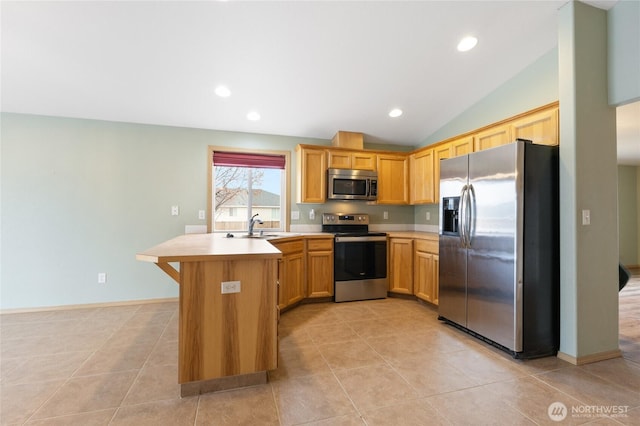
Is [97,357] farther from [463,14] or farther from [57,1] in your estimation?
[463,14]

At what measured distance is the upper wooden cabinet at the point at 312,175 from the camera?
3.92 meters

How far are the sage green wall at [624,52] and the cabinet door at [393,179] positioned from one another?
2309 millimetres

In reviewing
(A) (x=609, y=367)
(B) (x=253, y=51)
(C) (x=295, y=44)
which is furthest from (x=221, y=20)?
(A) (x=609, y=367)

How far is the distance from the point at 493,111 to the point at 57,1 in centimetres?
422

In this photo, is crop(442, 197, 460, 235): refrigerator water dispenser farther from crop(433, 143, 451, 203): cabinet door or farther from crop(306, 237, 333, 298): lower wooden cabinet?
crop(306, 237, 333, 298): lower wooden cabinet

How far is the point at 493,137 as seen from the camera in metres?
3.02

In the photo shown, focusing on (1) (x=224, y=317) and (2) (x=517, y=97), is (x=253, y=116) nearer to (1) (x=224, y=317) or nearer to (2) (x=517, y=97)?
(1) (x=224, y=317)

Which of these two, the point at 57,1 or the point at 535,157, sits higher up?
the point at 57,1

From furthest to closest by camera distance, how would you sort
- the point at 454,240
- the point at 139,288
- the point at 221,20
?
1. the point at 139,288
2. the point at 454,240
3. the point at 221,20

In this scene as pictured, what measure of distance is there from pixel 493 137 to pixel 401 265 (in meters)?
1.91

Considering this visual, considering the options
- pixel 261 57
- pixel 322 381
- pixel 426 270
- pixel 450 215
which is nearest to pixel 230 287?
pixel 322 381

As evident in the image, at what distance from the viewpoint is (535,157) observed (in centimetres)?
231

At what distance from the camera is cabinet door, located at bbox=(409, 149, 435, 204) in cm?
390

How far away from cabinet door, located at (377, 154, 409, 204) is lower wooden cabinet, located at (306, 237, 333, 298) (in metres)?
1.15
